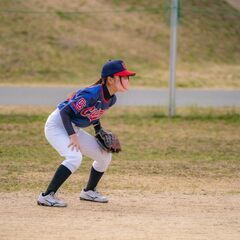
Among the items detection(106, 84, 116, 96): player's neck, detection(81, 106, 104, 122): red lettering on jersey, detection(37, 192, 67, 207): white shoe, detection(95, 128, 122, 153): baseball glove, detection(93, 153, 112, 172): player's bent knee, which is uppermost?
detection(106, 84, 116, 96): player's neck

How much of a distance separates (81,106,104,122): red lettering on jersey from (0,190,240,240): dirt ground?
0.91 meters

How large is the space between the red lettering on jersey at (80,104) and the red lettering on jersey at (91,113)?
0.07m

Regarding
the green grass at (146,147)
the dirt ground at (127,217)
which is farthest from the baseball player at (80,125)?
the green grass at (146,147)

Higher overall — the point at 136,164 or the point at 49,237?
the point at 49,237

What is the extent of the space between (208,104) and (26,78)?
26.9 ft

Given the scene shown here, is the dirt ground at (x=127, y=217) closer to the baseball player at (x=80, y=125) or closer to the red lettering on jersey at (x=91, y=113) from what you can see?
the baseball player at (x=80, y=125)

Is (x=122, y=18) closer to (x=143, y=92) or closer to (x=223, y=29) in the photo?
(x=223, y=29)

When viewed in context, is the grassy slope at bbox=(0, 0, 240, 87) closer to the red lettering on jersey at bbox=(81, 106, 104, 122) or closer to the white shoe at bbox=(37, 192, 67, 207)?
the red lettering on jersey at bbox=(81, 106, 104, 122)

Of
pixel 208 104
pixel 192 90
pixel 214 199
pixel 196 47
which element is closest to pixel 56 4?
pixel 196 47

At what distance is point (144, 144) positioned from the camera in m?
13.5

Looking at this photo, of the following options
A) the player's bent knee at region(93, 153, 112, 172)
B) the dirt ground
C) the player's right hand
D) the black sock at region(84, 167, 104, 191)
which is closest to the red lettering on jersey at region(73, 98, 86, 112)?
the player's right hand

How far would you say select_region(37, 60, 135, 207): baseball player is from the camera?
804 centimetres

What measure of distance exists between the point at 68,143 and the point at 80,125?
0.83 ft

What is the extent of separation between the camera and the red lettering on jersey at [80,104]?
799 centimetres
